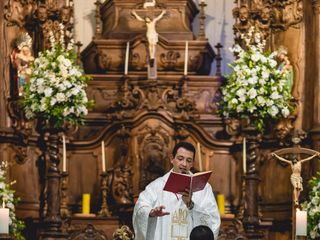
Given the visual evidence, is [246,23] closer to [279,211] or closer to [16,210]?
[279,211]

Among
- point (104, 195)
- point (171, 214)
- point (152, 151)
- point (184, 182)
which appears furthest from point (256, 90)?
point (184, 182)

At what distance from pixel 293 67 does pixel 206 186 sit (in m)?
7.00

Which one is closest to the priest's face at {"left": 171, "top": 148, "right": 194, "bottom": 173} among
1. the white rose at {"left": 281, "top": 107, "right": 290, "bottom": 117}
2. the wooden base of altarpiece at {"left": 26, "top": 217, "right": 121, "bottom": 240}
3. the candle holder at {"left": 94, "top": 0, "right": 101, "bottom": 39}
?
the wooden base of altarpiece at {"left": 26, "top": 217, "right": 121, "bottom": 240}

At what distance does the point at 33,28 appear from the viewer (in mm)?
19516

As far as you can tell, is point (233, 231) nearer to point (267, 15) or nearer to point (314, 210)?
point (314, 210)

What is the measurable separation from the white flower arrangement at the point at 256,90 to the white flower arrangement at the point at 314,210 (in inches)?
46.3

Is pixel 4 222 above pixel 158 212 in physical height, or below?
below

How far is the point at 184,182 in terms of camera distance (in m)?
11.9

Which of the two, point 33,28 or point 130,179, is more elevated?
point 33,28

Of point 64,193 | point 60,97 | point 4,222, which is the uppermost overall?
point 60,97

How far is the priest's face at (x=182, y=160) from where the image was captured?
11922mm

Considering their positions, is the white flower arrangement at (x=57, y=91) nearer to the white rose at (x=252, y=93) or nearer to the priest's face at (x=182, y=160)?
the white rose at (x=252, y=93)

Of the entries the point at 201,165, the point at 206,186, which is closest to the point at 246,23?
the point at 201,165

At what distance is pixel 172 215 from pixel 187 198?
0.32 meters
